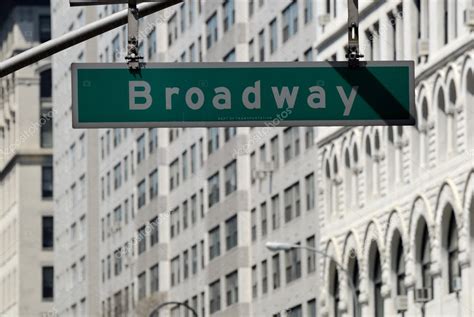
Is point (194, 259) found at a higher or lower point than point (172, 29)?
lower

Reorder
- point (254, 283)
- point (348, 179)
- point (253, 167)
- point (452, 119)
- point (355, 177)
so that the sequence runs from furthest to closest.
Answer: point (254, 283) → point (253, 167) → point (348, 179) → point (355, 177) → point (452, 119)

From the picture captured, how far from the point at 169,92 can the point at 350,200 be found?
5225 centimetres

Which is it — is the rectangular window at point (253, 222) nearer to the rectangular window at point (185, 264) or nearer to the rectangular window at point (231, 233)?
the rectangular window at point (231, 233)

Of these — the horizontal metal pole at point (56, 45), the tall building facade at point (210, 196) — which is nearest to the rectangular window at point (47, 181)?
the tall building facade at point (210, 196)

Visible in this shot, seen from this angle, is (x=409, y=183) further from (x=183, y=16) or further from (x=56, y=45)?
(x=56, y=45)

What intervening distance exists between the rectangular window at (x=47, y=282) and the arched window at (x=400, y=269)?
3252 inches

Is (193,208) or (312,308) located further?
(193,208)

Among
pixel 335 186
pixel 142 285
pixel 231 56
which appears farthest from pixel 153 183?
pixel 335 186

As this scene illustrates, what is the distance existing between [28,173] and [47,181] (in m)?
1.73

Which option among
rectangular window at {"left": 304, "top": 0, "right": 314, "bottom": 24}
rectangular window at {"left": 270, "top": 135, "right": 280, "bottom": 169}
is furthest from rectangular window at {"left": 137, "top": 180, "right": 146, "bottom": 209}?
rectangular window at {"left": 304, "top": 0, "right": 314, "bottom": 24}

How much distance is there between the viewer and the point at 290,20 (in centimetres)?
7825

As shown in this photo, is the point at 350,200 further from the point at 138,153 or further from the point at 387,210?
the point at 138,153

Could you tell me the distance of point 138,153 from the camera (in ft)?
350

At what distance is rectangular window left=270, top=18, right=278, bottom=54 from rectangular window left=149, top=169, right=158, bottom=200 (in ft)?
74.6
